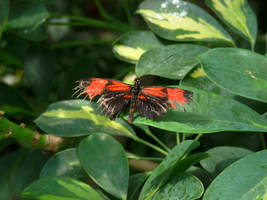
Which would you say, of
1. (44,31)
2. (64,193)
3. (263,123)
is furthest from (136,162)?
(44,31)

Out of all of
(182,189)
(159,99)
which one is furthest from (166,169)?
(159,99)

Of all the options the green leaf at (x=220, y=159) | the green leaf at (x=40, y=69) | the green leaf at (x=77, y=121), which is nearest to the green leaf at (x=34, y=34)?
the green leaf at (x=40, y=69)

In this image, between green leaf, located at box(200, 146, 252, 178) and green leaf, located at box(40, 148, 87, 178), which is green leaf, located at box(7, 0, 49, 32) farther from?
green leaf, located at box(200, 146, 252, 178)

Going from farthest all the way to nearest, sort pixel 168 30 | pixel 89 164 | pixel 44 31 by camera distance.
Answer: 1. pixel 44 31
2. pixel 168 30
3. pixel 89 164

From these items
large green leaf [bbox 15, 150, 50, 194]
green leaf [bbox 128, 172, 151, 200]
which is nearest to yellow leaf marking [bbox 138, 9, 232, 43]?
green leaf [bbox 128, 172, 151, 200]

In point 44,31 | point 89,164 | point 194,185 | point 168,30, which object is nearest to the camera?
point 194,185

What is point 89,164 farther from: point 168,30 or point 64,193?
point 168,30
